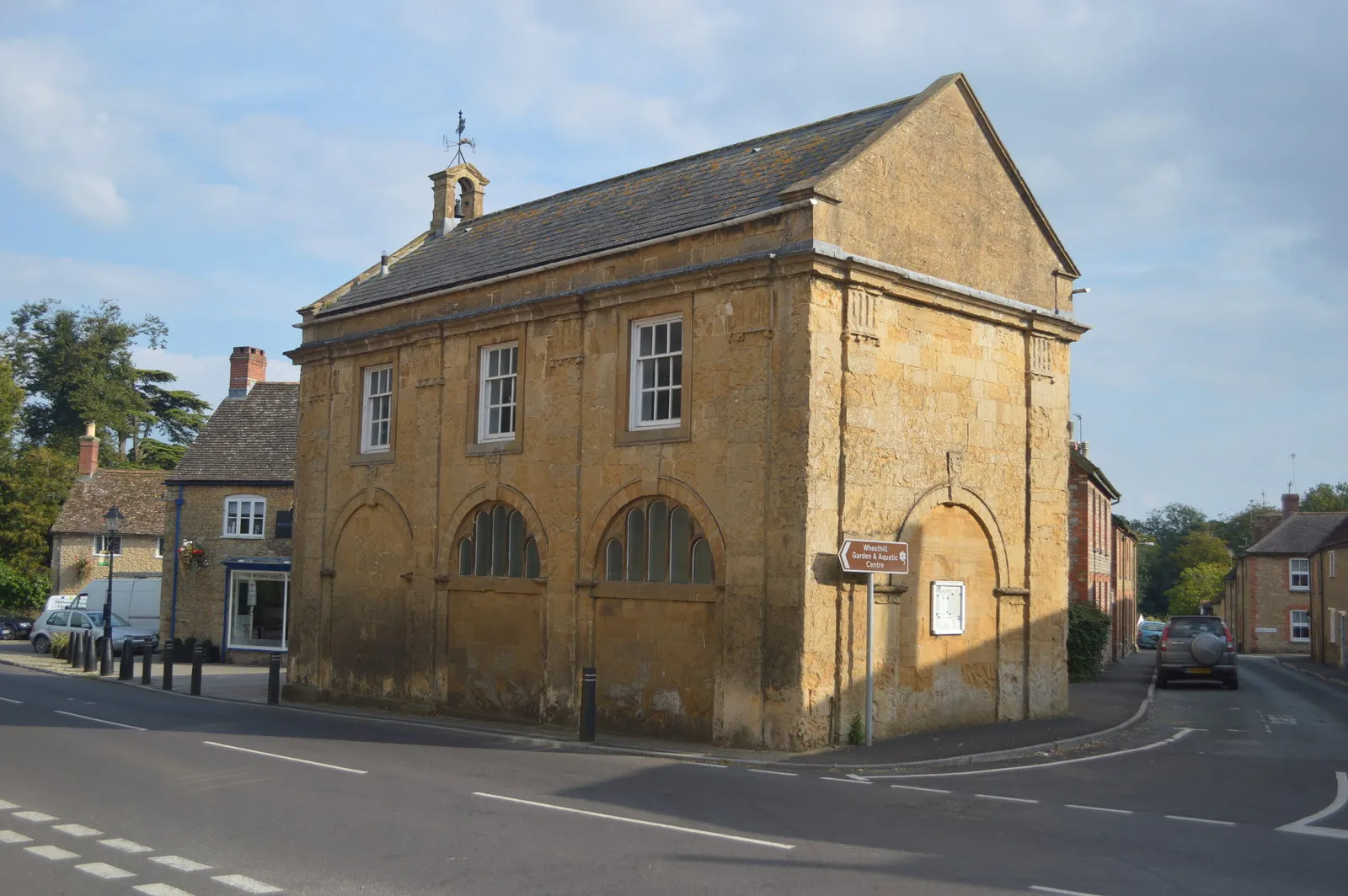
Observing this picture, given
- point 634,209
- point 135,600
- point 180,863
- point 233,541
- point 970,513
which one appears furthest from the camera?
point 135,600

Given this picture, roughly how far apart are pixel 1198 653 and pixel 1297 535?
38.7m

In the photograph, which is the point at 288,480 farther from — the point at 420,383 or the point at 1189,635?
the point at 1189,635

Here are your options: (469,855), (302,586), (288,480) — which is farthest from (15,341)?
(469,855)

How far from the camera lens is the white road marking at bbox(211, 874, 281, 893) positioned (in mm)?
7320

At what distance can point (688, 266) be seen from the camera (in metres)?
16.2

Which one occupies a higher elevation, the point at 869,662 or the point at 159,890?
the point at 869,662

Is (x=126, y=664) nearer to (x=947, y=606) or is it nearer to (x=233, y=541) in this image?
(x=233, y=541)

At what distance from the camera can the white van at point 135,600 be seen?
39125mm

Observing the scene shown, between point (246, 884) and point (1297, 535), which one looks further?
point (1297, 535)

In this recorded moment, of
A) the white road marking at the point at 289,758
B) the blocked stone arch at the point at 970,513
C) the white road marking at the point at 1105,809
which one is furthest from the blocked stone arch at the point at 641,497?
the white road marking at the point at 1105,809

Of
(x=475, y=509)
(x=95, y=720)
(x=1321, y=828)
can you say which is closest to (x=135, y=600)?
(x=95, y=720)

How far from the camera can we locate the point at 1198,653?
2683cm

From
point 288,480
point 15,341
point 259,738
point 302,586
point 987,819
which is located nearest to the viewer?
point 987,819

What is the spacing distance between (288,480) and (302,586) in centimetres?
Answer: 1410
